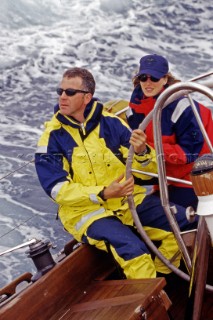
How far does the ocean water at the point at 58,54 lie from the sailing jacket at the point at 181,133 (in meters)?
2.78

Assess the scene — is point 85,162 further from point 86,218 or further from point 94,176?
point 86,218

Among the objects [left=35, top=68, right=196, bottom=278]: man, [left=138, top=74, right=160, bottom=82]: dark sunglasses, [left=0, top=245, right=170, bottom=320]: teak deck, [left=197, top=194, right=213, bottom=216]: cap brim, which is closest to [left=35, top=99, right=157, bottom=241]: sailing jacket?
[left=35, top=68, right=196, bottom=278]: man

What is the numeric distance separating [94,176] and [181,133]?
463mm

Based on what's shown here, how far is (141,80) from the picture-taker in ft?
8.59

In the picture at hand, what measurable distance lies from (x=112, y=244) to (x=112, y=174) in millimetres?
325

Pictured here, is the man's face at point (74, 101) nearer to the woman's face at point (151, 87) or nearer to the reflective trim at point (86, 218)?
the woman's face at point (151, 87)

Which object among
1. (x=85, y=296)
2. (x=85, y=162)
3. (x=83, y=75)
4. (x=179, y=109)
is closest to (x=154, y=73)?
(x=179, y=109)

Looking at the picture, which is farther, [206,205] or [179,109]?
[179,109]

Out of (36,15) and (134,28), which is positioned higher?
(36,15)

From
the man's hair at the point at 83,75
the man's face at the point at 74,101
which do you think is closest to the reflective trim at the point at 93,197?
the man's face at the point at 74,101

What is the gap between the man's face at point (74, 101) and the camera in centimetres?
241

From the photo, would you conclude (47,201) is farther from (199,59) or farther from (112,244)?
(199,59)

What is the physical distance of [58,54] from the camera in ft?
34.8

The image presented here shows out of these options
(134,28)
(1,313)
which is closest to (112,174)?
(1,313)
